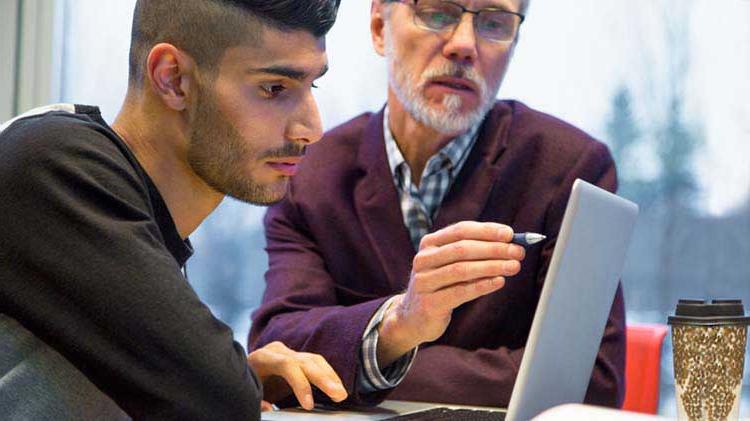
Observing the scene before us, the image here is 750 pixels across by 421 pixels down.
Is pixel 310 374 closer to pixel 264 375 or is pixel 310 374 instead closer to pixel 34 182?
pixel 264 375

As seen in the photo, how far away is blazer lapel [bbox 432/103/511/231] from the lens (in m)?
1.82

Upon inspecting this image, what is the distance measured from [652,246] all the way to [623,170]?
0.25 metres

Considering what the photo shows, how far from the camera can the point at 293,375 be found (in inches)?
57.0

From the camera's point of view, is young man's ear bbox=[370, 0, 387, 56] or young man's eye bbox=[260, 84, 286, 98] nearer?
young man's eye bbox=[260, 84, 286, 98]

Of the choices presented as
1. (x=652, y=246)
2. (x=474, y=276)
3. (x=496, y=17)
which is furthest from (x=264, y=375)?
(x=652, y=246)

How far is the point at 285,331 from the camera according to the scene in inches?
66.1

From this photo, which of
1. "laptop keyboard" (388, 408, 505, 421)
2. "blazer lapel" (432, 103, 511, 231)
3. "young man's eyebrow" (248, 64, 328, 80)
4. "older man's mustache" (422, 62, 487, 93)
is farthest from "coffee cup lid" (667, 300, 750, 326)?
"older man's mustache" (422, 62, 487, 93)

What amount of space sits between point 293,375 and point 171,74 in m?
0.45

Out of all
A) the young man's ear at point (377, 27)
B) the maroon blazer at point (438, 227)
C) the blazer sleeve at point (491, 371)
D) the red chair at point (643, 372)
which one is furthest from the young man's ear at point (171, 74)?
the red chair at point (643, 372)

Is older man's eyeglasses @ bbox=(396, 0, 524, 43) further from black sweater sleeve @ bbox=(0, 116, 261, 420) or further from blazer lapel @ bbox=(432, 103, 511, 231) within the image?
black sweater sleeve @ bbox=(0, 116, 261, 420)

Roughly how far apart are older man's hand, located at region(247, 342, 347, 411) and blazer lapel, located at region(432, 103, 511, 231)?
1.39 feet

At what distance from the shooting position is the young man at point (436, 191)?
173cm

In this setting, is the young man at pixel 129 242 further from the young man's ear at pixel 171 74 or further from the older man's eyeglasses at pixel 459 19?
the older man's eyeglasses at pixel 459 19

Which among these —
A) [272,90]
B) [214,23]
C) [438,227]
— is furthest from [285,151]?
[438,227]
